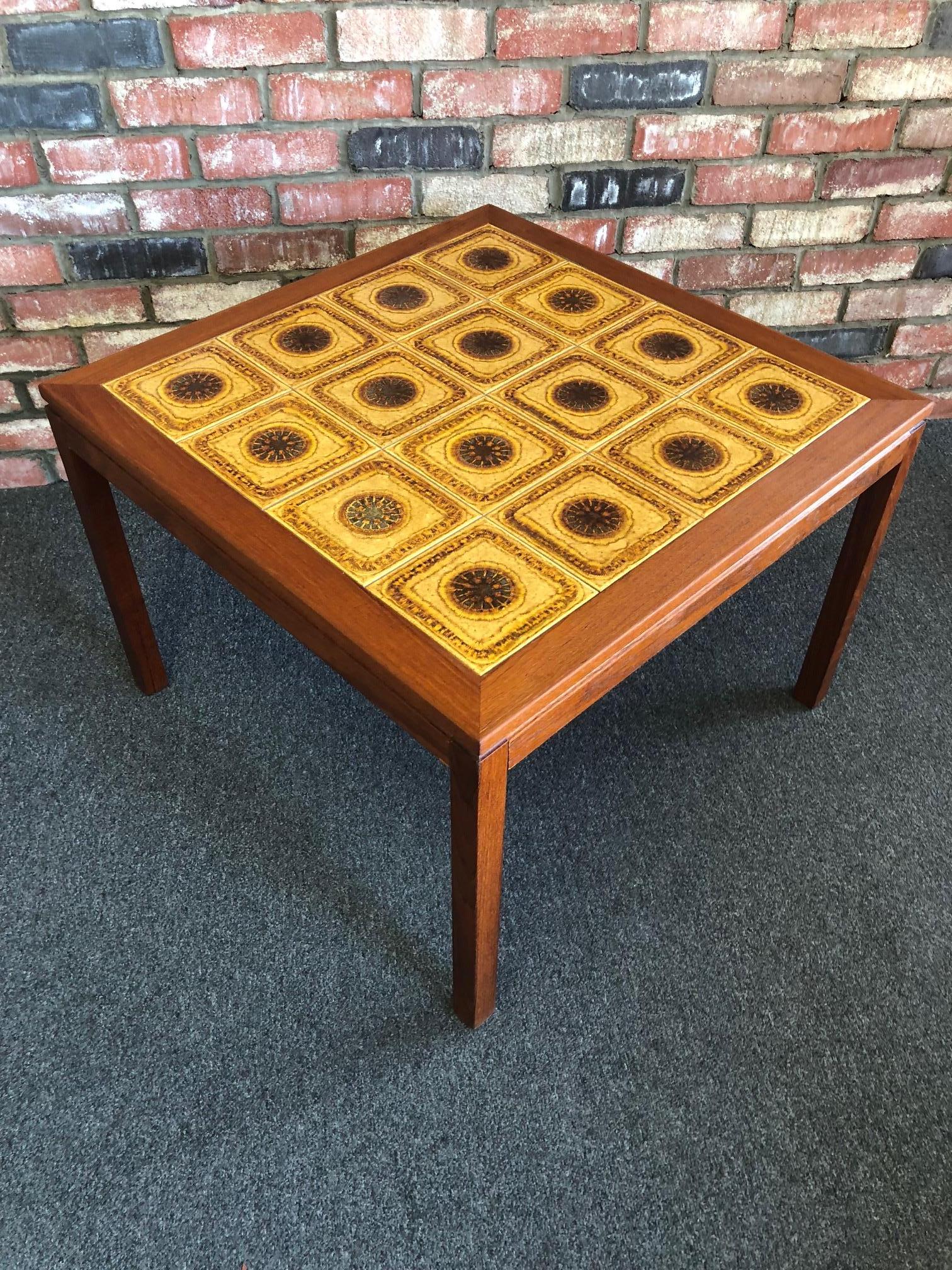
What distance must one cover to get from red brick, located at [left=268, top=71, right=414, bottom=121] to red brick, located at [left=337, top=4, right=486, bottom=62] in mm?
25

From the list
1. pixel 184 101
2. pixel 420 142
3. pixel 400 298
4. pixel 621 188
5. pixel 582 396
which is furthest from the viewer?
pixel 621 188

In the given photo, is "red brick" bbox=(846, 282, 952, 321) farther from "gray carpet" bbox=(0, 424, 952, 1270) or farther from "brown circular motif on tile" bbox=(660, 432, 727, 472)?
"brown circular motif on tile" bbox=(660, 432, 727, 472)

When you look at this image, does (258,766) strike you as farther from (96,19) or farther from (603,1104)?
(96,19)

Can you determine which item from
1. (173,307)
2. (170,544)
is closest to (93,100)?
(173,307)

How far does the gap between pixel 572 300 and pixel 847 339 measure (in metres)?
0.81

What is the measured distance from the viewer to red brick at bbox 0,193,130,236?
1558 mm

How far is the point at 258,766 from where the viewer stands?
146cm

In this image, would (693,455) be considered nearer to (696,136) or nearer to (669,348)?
(669,348)

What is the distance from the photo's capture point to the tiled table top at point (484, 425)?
3.37ft

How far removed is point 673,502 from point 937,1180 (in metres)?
0.75

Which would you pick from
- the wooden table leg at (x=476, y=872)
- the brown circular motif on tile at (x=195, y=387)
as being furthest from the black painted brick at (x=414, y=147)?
the wooden table leg at (x=476, y=872)

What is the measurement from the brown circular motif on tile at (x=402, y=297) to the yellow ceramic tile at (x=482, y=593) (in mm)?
461

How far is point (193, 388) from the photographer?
1236 millimetres

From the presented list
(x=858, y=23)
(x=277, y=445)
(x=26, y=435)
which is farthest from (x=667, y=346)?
(x=26, y=435)
